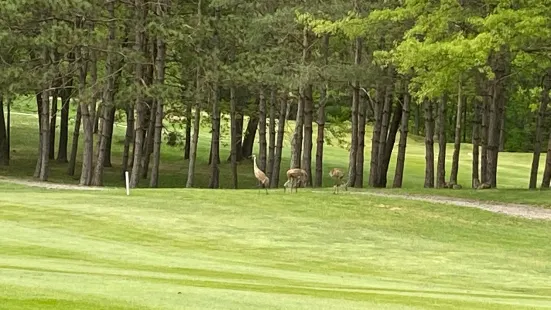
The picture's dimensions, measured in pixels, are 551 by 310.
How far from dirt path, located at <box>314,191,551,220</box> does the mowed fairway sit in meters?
1.30

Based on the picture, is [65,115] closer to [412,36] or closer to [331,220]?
[412,36]

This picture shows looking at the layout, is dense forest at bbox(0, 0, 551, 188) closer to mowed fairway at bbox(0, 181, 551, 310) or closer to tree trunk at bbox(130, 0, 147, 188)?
tree trunk at bbox(130, 0, 147, 188)

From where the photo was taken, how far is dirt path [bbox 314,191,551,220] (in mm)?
32812

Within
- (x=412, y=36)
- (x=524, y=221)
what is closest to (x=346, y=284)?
(x=524, y=221)

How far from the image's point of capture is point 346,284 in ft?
52.6

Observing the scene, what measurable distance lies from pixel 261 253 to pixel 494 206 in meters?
15.8

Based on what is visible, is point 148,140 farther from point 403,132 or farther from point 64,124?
point 403,132

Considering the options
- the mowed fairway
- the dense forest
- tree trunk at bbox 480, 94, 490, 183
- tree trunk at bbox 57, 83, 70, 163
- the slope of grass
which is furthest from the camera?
tree trunk at bbox 57, 83, 70, 163

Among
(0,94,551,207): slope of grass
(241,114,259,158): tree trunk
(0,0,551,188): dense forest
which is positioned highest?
(0,0,551,188): dense forest

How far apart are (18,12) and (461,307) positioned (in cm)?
3607

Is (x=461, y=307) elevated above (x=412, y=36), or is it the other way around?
(x=412, y=36)

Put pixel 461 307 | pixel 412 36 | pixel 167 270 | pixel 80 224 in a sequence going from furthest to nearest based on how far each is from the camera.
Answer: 1. pixel 412 36
2. pixel 80 224
3. pixel 167 270
4. pixel 461 307

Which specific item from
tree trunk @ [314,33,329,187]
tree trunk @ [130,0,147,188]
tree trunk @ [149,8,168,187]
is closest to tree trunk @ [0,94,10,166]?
tree trunk @ [149,8,168,187]

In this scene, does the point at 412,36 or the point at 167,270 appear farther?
the point at 412,36
